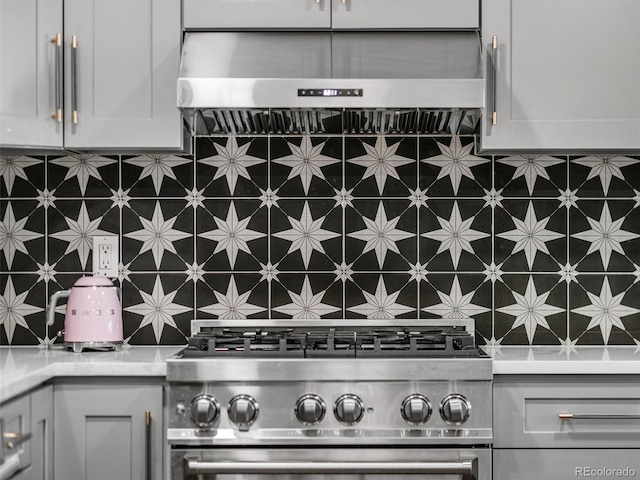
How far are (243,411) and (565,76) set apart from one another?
4.25ft

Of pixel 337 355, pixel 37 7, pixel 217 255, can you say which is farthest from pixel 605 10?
pixel 37 7

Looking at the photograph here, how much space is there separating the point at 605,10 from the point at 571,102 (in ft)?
0.94

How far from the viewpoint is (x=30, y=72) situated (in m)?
2.04

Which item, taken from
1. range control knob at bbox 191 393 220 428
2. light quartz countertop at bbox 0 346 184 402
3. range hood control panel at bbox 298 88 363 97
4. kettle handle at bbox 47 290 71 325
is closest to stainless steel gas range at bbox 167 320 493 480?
range control knob at bbox 191 393 220 428

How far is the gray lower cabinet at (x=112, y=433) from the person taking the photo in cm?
187

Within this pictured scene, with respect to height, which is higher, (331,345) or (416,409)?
(331,345)

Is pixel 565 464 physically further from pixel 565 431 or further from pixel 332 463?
pixel 332 463

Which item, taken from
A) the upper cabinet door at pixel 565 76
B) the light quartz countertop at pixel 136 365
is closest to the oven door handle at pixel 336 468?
the light quartz countertop at pixel 136 365

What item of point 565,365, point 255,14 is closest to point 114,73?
point 255,14

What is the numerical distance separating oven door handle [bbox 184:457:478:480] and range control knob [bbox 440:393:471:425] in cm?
11

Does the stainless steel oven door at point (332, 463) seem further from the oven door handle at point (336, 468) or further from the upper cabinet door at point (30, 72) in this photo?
the upper cabinet door at point (30, 72)

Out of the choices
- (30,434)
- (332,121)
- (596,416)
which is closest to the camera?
(30,434)

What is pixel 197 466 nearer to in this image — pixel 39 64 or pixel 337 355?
pixel 337 355

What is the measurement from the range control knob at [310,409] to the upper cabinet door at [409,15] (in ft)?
3.46
